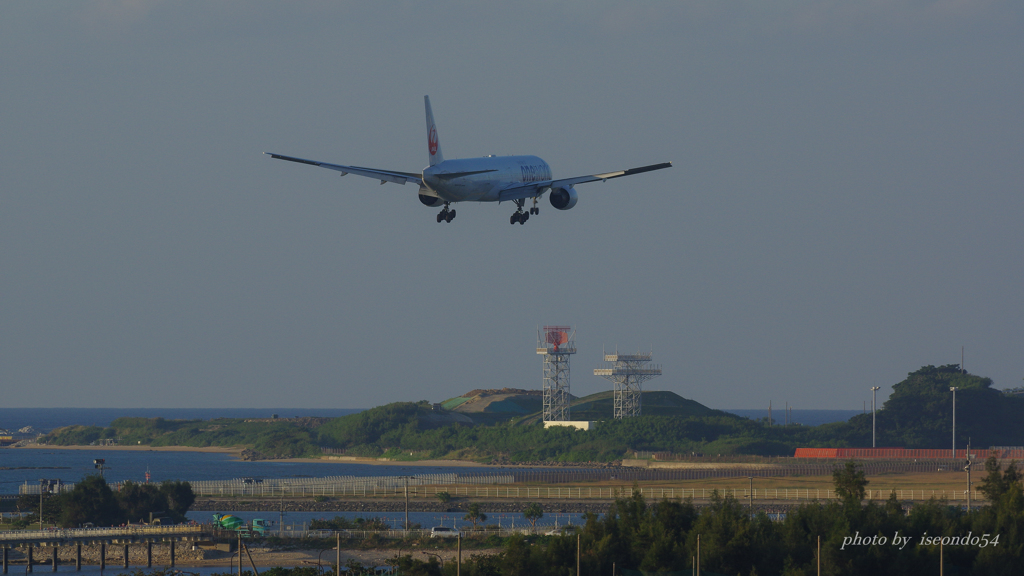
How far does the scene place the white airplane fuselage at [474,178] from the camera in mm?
59272

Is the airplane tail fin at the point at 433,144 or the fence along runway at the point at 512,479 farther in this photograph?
the fence along runway at the point at 512,479

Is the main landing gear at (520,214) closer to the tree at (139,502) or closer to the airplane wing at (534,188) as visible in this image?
the airplane wing at (534,188)

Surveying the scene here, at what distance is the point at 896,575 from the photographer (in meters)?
60.0

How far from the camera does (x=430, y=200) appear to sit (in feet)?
204

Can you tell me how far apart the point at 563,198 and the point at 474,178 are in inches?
279

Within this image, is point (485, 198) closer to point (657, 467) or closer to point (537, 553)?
point (537, 553)

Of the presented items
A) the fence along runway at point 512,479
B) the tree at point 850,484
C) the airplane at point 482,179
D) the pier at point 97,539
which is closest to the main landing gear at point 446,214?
the airplane at point 482,179

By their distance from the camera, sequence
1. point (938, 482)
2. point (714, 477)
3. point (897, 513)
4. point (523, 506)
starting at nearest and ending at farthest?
point (897, 513) → point (523, 506) → point (938, 482) → point (714, 477)

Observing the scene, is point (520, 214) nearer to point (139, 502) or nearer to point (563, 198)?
point (563, 198)

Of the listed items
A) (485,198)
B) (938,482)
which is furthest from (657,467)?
(485,198)

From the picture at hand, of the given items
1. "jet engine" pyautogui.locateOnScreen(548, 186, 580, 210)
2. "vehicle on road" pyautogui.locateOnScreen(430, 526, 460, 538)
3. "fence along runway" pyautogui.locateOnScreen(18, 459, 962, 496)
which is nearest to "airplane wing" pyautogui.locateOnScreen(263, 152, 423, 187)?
"jet engine" pyautogui.locateOnScreen(548, 186, 580, 210)

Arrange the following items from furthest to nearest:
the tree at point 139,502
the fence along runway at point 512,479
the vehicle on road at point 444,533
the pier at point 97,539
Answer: the fence along runway at point 512,479 < the tree at point 139,502 < the vehicle on road at point 444,533 < the pier at point 97,539

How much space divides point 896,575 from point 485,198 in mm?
26425

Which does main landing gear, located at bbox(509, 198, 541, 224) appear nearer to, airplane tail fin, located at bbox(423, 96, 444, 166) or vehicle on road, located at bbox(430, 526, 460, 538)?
airplane tail fin, located at bbox(423, 96, 444, 166)
